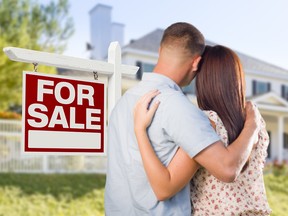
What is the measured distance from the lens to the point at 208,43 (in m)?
24.4

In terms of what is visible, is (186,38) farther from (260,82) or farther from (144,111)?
(260,82)

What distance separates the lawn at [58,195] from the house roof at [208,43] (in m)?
8.44

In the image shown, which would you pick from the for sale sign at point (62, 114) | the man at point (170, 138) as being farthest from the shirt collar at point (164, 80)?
the for sale sign at point (62, 114)

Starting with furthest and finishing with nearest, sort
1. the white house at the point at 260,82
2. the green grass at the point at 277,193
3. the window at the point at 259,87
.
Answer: the window at the point at 259,87 < the white house at the point at 260,82 < the green grass at the point at 277,193

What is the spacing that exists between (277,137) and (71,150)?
22.5 metres

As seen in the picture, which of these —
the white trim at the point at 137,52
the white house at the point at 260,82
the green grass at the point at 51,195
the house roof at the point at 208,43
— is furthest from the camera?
the house roof at the point at 208,43

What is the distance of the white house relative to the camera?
20406mm

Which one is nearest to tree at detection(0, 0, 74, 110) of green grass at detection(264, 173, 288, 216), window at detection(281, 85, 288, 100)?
green grass at detection(264, 173, 288, 216)

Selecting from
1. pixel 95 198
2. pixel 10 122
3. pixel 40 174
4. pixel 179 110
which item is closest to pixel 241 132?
pixel 179 110

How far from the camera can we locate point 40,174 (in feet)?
43.3

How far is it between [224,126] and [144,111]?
1.16 feet

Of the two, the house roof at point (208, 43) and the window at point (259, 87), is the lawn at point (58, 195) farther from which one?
the window at point (259, 87)

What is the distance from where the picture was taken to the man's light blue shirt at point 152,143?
1893 mm

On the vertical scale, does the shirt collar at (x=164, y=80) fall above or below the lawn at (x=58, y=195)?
above
